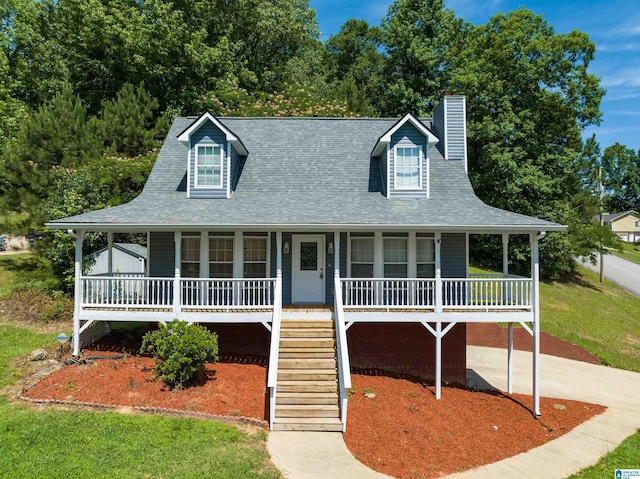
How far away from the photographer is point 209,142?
13289 millimetres

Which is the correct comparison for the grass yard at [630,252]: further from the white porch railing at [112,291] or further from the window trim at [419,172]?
the white porch railing at [112,291]

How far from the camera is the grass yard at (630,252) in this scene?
47472 mm

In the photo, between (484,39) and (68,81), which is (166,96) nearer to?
(68,81)

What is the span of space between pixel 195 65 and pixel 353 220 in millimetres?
22736

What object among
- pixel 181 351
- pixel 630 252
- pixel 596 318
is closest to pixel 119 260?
pixel 181 351

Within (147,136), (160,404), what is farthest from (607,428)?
(147,136)

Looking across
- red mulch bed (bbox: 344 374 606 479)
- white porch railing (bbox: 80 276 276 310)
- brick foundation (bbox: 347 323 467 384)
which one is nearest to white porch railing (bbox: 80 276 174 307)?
white porch railing (bbox: 80 276 276 310)

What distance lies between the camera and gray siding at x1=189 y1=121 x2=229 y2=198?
13.1 m

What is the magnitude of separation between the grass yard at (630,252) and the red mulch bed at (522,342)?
100.0ft

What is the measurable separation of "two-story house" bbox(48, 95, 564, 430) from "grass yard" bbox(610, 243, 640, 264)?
38.7 metres

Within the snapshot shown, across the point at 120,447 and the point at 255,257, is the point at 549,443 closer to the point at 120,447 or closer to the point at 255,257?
the point at 120,447

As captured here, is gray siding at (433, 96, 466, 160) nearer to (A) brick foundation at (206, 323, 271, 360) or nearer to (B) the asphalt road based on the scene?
(A) brick foundation at (206, 323, 271, 360)

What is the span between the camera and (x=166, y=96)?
92.2 ft

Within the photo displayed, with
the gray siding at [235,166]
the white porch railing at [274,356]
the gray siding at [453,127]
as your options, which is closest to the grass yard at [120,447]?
the white porch railing at [274,356]
